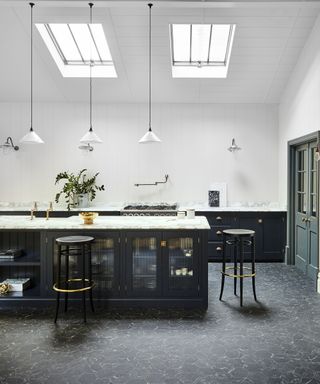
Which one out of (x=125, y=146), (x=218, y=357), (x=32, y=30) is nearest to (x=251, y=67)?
(x=125, y=146)

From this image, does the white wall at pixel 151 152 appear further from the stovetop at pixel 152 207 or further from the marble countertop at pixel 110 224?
the marble countertop at pixel 110 224

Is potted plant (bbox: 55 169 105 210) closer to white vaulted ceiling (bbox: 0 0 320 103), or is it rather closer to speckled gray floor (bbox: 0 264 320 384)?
white vaulted ceiling (bbox: 0 0 320 103)

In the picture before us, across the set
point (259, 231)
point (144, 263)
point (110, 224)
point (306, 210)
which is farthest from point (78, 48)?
point (306, 210)

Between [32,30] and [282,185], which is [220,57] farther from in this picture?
[32,30]

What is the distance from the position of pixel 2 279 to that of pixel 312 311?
3.66 m

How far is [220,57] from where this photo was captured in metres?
6.29

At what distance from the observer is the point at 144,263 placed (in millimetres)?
4289

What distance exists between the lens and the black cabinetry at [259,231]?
6.50m

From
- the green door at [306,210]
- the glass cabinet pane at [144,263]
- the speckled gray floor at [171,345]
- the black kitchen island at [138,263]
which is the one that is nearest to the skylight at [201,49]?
the green door at [306,210]

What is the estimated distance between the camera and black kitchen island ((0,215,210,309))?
426 cm

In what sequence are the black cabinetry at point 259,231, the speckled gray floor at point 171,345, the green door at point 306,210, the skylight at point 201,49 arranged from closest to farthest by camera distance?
the speckled gray floor at point 171,345, the green door at point 306,210, the skylight at point 201,49, the black cabinetry at point 259,231

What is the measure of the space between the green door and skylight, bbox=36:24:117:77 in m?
3.38

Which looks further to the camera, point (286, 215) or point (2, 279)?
point (286, 215)

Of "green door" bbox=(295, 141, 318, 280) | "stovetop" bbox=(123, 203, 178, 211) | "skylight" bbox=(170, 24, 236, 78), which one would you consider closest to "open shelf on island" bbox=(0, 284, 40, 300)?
"stovetop" bbox=(123, 203, 178, 211)
